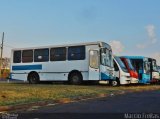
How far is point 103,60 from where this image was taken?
32.5 metres

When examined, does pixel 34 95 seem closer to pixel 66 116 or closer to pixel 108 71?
pixel 66 116

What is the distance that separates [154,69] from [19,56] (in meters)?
13.5

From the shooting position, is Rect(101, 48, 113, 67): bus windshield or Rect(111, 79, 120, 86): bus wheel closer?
Rect(101, 48, 113, 67): bus windshield

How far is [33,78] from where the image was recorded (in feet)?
116

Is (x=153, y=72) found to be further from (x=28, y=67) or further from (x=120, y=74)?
(x=28, y=67)

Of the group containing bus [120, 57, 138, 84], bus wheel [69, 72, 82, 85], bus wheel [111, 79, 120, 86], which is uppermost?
bus [120, 57, 138, 84]

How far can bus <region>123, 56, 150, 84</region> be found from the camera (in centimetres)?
3950

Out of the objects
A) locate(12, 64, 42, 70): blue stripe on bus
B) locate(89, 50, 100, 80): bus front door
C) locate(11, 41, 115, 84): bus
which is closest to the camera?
locate(89, 50, 100, 80): bus front door

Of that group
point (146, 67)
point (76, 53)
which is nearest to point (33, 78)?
point (76, 53)

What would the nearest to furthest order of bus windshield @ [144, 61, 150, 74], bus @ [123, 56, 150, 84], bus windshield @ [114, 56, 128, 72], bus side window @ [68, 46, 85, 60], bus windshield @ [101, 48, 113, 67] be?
bus windshield @ [101, 48, 113, 67], bus side window @ [68, 46, 85, 60], bus windshield @ [114, 56, 128, 72], bus @ [123, 56, 150, 84], bus windshield @ [144, 61, 150, 74]

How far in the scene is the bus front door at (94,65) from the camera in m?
32.2

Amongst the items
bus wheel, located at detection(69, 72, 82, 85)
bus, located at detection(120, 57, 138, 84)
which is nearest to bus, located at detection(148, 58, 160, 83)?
bus, located at detection(120, 57, 138, 84)

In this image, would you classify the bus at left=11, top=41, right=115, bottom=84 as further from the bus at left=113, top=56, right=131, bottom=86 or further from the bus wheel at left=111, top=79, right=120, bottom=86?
the bus at left=113, top=56, right=131, bottom=86

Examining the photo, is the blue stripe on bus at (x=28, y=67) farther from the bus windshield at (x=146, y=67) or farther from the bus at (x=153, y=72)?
the bus at (x=153, y=72)
